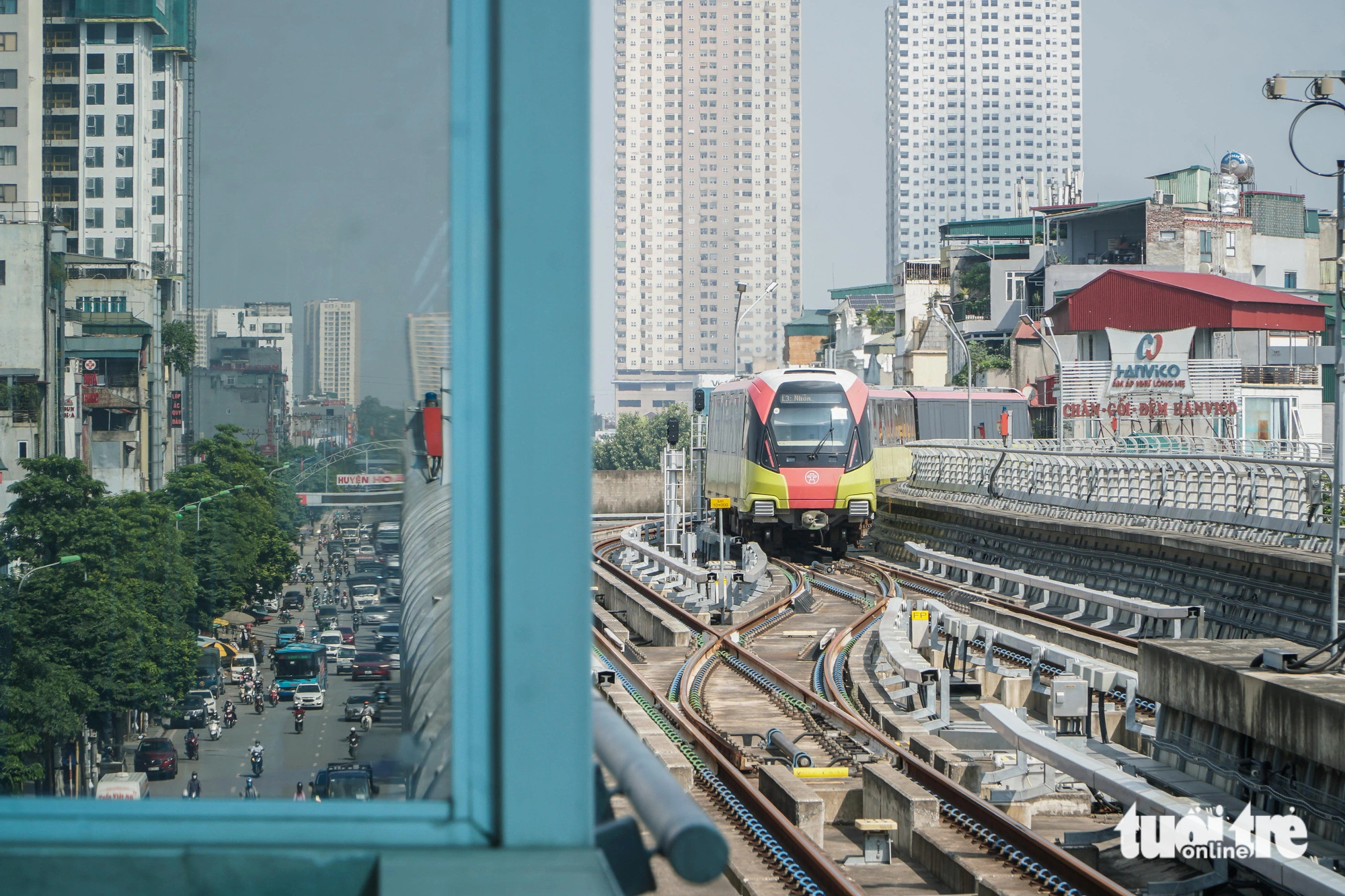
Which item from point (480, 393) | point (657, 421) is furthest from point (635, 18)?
point (480, 393)

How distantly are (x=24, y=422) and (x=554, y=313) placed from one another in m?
1.01

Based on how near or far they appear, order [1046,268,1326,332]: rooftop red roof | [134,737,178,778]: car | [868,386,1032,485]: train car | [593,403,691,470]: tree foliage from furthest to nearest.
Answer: [593,403,691,470]: tree foliage
[1046,268,1326,332]: rooftop red roof
[868,386,1032,485]: train car
[134,737,178,778]: car

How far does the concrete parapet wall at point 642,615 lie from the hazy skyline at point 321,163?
48.7ft

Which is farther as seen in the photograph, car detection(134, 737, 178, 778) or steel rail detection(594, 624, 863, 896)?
steel rail detection(594, 624, 863, 896)

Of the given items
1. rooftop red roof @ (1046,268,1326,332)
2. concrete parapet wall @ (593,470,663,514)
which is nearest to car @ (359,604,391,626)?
rooftop red roof @ (1046,268,1326,332)

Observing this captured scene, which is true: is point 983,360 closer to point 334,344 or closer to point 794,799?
point 794,799

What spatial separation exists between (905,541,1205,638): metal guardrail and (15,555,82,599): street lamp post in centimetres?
1338

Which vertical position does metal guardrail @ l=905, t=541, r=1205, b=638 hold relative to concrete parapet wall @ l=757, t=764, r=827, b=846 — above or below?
above

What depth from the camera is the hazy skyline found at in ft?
6.46

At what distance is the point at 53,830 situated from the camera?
165 centimetres

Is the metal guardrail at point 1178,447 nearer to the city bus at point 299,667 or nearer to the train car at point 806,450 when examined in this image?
the train car at point 806,450

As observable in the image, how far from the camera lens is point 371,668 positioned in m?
2.13

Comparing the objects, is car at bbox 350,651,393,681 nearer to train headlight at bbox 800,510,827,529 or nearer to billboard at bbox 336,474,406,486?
billboard at bbox 336,474,406,486

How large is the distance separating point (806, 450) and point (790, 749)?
44.2 ft
